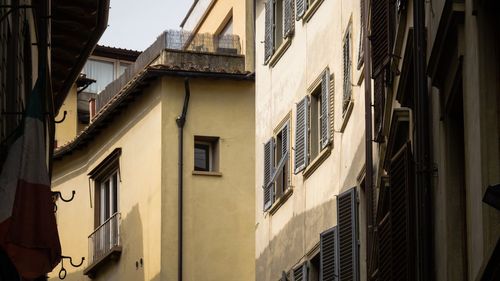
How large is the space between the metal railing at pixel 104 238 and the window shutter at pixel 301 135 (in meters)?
12.7

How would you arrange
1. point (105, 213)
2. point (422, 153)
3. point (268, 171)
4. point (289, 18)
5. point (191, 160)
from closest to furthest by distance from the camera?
point (422, 153) < point (289, 18) < point (268, 171) < point (191, 160) < point (105, 213)

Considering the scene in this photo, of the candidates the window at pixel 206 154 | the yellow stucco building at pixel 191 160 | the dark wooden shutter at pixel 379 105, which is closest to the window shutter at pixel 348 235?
the dark wooden shutter at pixel 379 105

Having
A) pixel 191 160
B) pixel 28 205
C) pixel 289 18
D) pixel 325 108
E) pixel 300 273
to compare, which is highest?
pixel 289 18

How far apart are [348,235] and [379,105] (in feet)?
13.6

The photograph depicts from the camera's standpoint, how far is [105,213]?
150 feet

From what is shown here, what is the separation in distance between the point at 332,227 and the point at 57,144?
23.8 m

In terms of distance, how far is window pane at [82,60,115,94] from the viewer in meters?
53.4

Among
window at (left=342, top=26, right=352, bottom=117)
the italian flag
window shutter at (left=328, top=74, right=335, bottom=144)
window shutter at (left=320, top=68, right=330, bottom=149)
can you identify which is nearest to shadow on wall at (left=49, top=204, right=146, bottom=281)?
window shutter at (left=320, top=68, right=330, bottom=149)

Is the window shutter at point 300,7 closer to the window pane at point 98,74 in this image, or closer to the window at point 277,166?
the window at point 277,166

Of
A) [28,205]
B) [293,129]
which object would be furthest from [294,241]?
[28,205]

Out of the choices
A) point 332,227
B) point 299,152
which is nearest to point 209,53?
point 299,152

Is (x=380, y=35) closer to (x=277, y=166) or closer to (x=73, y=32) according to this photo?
(x=73, y=32)

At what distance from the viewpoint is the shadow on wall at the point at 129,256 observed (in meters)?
41.9

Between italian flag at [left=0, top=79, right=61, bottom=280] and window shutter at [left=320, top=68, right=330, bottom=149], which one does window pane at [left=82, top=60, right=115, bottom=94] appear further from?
italian flag at [left=0, top=79, right=61, bottom=280]
